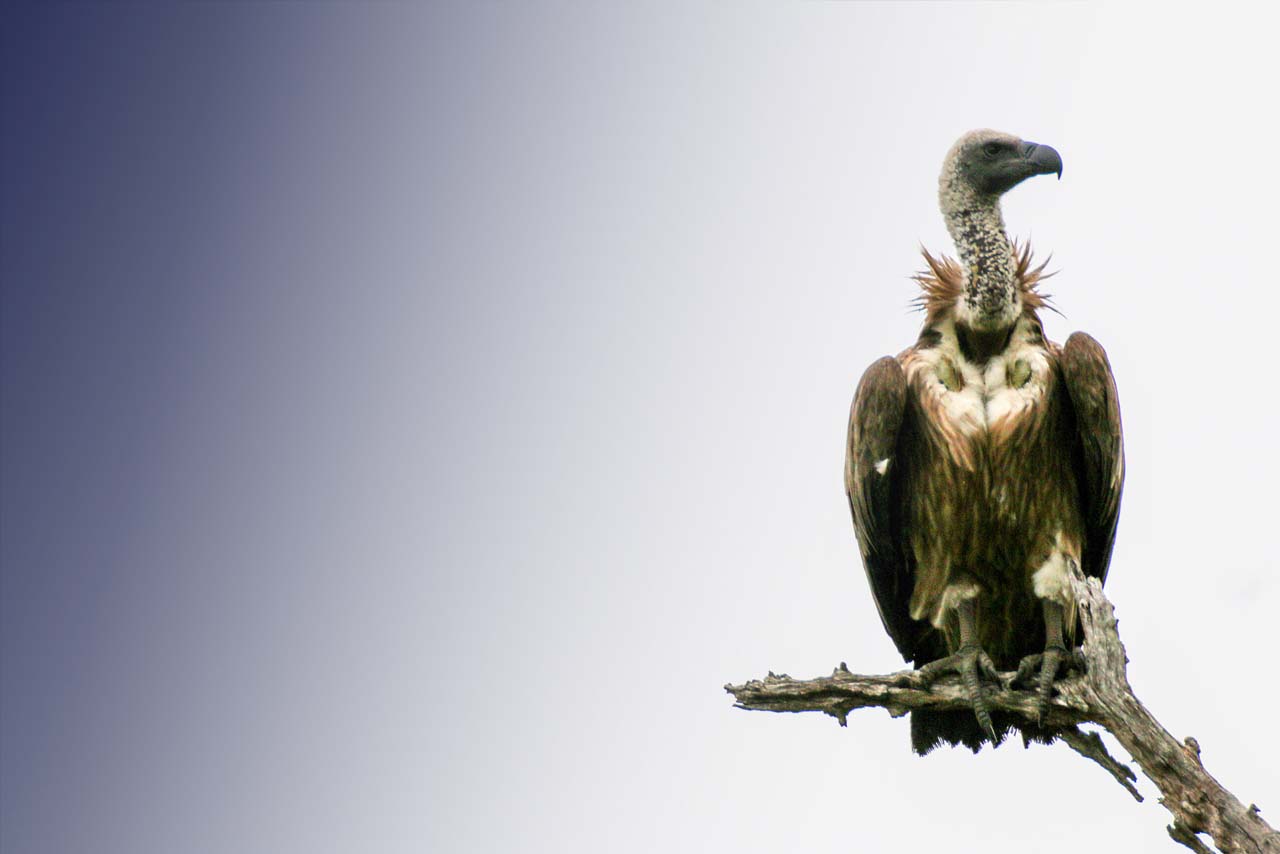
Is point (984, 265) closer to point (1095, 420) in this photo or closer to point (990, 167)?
point (990, 167)

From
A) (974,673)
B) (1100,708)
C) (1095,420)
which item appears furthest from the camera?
(1095,420)

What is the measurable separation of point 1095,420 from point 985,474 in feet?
1.86

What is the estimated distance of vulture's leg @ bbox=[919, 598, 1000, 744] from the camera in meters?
6.68

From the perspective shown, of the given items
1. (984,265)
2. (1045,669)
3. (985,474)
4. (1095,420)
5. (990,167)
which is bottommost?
(1045,669)

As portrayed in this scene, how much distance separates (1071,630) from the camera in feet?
23.0

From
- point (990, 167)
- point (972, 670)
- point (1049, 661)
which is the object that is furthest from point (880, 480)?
point (990, 167)

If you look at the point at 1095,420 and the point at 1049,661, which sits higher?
the point at 1095,420

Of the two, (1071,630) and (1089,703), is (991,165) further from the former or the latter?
(1089,703)

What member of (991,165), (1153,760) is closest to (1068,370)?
(991,165)

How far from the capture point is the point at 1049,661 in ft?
21.6

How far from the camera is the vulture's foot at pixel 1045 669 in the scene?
6.41 meters

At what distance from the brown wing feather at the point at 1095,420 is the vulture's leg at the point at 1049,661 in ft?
1.86

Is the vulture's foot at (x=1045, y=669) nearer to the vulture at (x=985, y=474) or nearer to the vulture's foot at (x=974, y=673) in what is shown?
the vulture at (x=985, y=474)

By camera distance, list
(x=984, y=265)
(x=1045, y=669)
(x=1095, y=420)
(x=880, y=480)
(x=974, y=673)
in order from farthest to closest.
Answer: (x=984, y=265) → (x=880, y=480) → (x=1095, y=420) → (x=974, y=673) → (x=1045, y=669)
